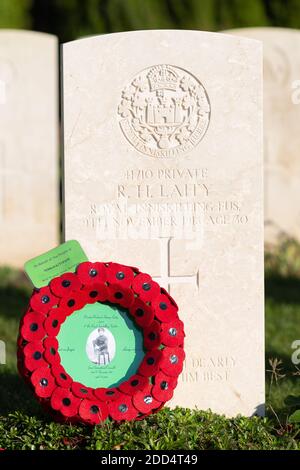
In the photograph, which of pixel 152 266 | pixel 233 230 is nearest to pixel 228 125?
pixel 233 230

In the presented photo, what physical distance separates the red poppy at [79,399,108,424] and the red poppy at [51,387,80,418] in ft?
0.09

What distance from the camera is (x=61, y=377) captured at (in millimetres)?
3541

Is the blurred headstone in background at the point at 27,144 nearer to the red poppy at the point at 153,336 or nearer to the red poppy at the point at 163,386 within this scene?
the red poppy at the point at 153,336

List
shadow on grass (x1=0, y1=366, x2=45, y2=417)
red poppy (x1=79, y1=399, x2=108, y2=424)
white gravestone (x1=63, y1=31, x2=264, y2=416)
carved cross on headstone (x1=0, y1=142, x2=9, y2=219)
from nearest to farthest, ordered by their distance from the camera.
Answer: red poppy (x1=79, y1=399, x2=108, y2=424) < white gravestone (x1=63, y1=31, x2=264, y2=416) < shadow on grass (x1=0, y1=366, x2=45, y2=417) < carved cross on headstone (x1=0, y1=142, x2=9, y2=219)

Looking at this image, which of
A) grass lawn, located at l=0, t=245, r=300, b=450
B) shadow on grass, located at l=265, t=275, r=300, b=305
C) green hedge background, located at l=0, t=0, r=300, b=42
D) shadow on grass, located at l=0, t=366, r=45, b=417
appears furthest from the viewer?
green hedge background, located at l=0, t=0, r=300, b=42

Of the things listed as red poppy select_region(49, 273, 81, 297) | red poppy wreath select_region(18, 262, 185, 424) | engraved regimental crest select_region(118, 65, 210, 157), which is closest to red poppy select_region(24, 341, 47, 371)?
red poppy wreath select_region(18, 262, 185, 424)

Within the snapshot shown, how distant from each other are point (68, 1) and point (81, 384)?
6.78 metres

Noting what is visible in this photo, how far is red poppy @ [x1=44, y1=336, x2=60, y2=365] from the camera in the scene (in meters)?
3.54

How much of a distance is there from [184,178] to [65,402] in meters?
1.13

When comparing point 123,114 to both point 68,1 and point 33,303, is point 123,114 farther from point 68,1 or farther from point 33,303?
point 68,1

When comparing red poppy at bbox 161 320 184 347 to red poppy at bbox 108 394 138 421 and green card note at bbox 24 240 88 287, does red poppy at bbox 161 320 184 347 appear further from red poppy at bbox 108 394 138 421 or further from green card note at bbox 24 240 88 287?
green card note at bbox 24 240 88 287

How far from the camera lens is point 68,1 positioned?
9.56 metres

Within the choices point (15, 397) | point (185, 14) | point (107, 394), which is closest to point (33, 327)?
point (107, 394)

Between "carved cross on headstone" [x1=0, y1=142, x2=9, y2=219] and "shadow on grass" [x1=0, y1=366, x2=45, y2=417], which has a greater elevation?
"carved cross on headstone" [x1=0, y1=142, x2=9, y2=219]
